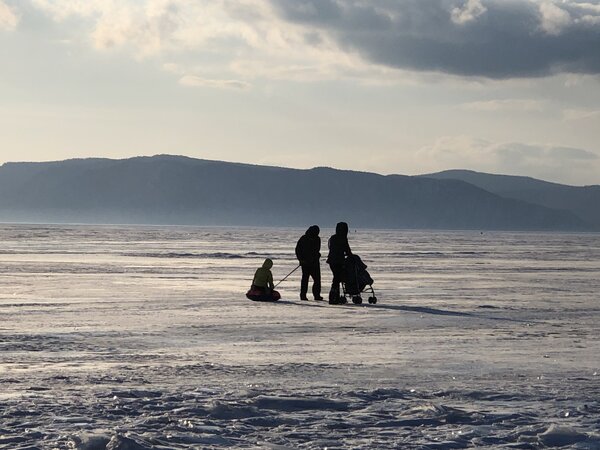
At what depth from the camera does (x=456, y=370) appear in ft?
36.6

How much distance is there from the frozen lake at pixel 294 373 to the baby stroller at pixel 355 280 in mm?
592

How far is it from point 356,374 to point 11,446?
14.4 ft

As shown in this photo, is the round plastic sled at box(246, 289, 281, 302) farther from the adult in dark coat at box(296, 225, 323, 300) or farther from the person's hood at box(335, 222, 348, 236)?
the person's hood at box(335, 222, 348, 236)

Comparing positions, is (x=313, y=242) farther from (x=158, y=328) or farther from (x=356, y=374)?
(x=356, y=374)

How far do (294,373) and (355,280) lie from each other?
33.4ft

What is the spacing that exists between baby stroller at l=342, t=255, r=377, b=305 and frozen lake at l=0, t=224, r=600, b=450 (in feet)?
1.94

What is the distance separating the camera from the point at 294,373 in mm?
10812

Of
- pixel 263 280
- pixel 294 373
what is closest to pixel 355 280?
pixel 263 280

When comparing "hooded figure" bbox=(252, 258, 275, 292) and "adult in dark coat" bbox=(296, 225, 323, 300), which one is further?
"adult in dark coat" bbox=(296, 225, 323, 300)

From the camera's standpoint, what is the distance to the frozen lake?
7.90 metres

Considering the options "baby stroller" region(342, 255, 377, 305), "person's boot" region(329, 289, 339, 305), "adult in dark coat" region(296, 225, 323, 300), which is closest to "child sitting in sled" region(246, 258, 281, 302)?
"adult in dark coat" region(296, 225, 323, 300)

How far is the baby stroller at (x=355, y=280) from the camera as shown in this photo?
20.8m

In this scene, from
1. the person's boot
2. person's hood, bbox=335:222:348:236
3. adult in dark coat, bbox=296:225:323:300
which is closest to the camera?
the person's boot

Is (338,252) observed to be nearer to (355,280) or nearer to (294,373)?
(355,280)
